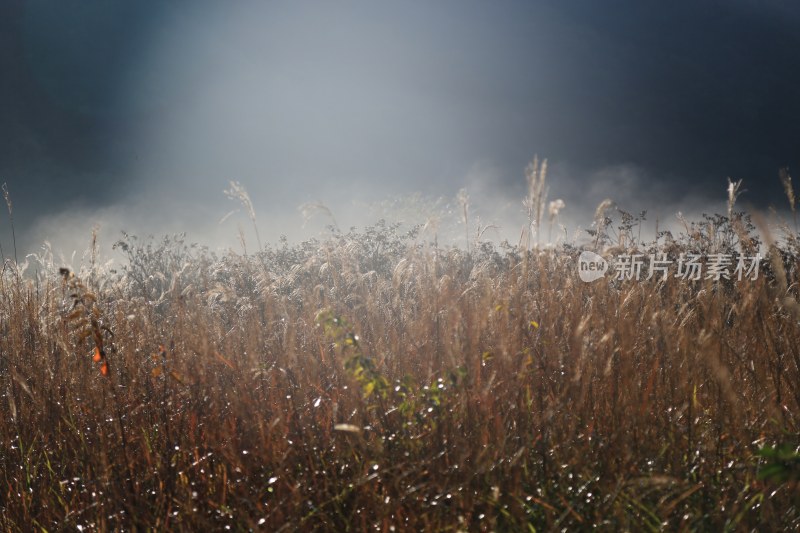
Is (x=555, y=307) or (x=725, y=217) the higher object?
(x=725, y=217)

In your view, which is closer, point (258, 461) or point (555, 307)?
point (258, 461)

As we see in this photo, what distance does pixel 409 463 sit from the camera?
249cm

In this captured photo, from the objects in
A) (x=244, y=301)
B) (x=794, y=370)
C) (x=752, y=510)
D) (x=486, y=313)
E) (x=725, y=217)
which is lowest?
(x=752, y=510)

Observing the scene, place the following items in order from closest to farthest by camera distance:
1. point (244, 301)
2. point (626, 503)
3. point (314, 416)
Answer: point (626, 503), point (314, 416), point (244, 301)

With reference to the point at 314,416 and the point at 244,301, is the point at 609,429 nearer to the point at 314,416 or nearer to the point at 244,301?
the point at 314,416

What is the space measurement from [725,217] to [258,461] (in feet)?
17.8

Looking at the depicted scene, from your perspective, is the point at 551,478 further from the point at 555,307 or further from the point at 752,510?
the point at 555,307

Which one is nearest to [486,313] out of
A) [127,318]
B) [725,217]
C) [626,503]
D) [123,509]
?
[626,503]

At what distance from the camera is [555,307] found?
3559 millimetres

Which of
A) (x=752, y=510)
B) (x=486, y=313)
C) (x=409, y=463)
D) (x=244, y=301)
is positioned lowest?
(x=752, y=510)

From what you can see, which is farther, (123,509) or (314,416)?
(314,416)

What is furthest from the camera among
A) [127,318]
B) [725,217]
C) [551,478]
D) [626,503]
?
[725,217]

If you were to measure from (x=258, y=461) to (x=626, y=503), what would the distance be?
4.11ft

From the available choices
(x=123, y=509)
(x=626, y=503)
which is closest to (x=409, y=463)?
(x=626, y=503)
